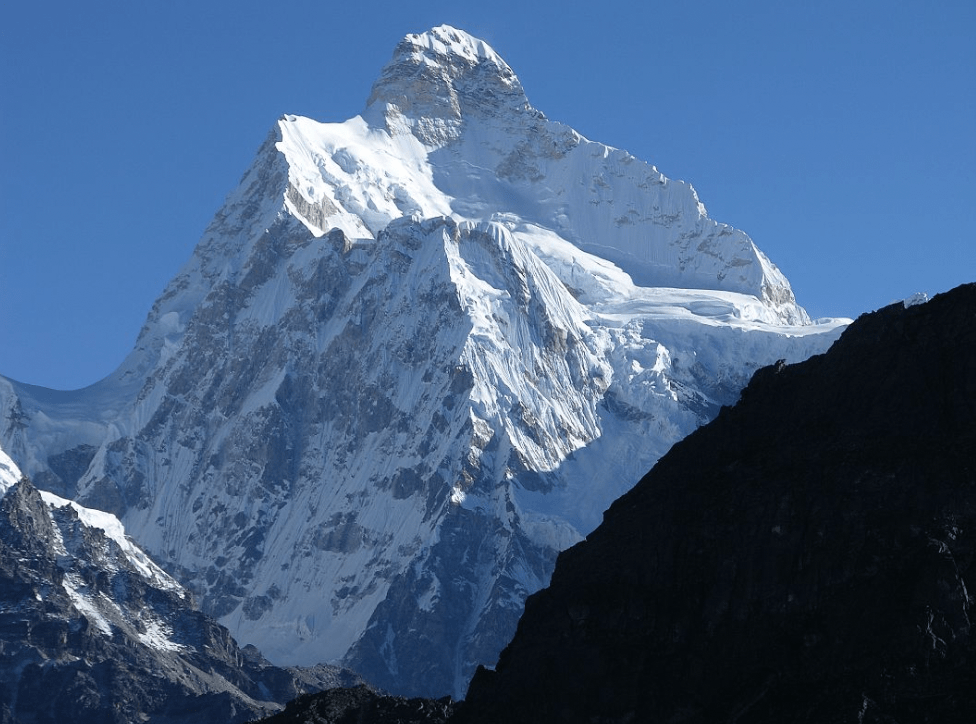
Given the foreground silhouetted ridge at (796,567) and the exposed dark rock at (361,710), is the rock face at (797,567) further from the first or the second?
the exposed dark rock at (361,710)

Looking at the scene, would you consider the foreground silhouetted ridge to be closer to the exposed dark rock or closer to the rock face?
the rock face

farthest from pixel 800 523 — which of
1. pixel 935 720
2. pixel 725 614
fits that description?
pixel 935 720

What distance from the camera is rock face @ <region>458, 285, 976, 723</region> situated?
9519cm

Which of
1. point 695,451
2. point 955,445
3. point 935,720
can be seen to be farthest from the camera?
point 695,451

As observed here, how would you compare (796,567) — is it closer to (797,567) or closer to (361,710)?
(797,567)

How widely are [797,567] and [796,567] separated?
0.04 metres

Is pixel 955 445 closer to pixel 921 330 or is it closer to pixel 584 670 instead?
pixel 921 330

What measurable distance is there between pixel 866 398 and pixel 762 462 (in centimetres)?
503

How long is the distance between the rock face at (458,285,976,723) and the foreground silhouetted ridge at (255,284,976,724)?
0.26 ft

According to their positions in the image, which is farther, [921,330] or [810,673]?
[921,330]

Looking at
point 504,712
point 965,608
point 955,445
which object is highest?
point 955,445

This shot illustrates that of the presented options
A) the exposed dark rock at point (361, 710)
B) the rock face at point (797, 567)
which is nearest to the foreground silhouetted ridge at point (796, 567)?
the rock face at point (797, 567)

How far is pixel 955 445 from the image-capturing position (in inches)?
3944

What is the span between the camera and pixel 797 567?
100 metres
